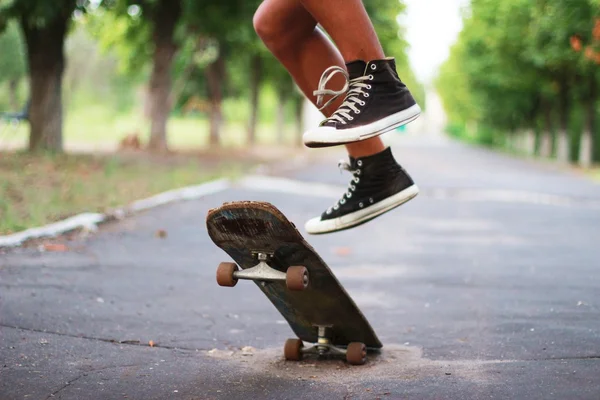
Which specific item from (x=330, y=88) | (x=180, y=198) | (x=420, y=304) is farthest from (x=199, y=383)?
(x=180, y=198)

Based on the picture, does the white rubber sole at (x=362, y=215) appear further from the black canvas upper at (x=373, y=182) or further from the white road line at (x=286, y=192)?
the white road line at (x=286, y=192)

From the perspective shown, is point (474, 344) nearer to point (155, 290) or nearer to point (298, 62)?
point (298, 62)

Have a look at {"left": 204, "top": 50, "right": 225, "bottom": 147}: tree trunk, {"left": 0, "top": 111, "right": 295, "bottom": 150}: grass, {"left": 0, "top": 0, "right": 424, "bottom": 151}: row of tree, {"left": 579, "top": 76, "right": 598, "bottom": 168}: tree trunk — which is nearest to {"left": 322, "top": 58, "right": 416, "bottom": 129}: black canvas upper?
{"left": 0, "top": 0, "right": 424, "bottom": 151}: row of tree

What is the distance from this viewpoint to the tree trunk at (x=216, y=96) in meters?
33.6

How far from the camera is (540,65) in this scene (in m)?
33.1

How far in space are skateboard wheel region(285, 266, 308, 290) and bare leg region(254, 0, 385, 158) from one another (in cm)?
78

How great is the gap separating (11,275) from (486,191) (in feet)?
38.8

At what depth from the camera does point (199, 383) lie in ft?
9.71

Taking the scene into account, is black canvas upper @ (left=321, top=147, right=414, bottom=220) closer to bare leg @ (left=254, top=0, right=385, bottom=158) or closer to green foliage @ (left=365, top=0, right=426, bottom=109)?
bare leg @ (left=254, top=0, right=385, bottom=158)

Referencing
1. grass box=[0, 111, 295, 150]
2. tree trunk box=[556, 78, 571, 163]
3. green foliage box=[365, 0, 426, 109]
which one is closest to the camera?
grass box=[0, 111, 295, 150]

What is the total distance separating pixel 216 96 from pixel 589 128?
604 inches

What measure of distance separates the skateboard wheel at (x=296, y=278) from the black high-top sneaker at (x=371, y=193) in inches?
23.0

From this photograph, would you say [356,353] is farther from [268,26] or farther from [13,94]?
[13,94]

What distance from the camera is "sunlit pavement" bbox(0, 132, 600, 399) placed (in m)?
2.91
